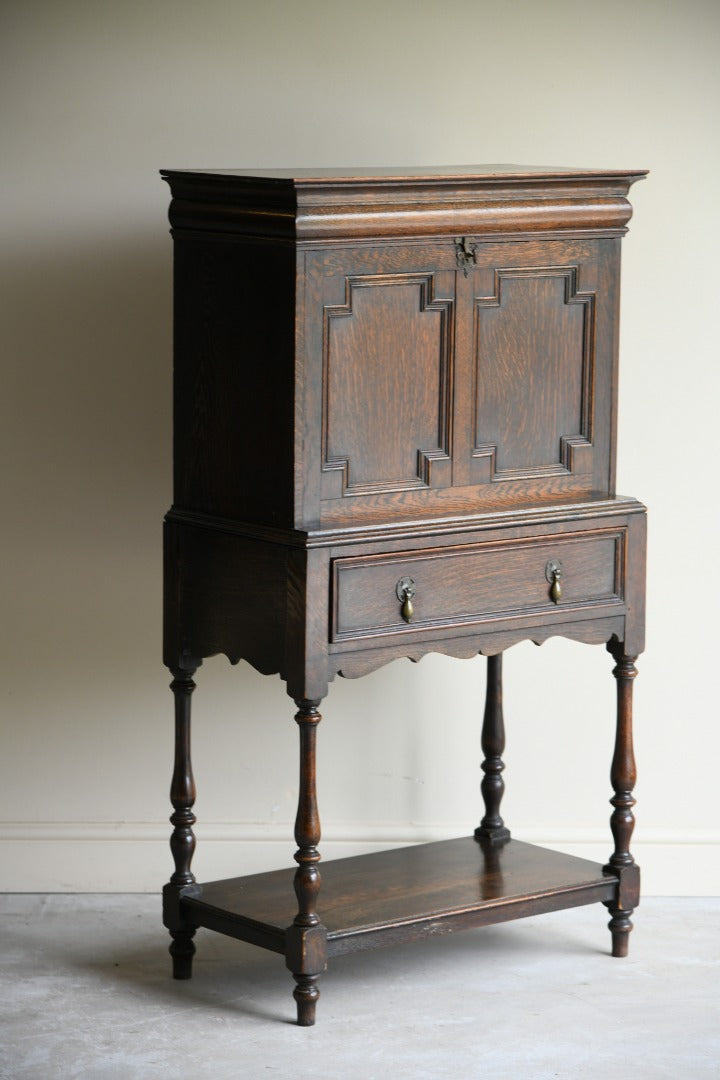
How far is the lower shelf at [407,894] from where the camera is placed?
405cm

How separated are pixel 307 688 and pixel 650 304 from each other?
60.5 inches

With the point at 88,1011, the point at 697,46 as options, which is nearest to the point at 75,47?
the point at 697,46

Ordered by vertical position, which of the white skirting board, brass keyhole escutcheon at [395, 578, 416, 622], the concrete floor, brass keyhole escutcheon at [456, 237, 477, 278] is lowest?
the concrete floor

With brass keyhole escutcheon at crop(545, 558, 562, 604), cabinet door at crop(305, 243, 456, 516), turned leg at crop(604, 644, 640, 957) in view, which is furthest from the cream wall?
cabinet door at crop(305, 243, 456, 516)

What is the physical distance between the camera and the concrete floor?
148 inches

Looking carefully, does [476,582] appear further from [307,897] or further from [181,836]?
[181,836]

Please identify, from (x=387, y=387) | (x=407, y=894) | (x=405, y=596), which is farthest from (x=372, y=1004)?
(x=387, y=387)

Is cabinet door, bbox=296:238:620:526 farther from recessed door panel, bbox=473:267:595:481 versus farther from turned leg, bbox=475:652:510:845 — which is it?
turned leg, bbox=475:652:510:845

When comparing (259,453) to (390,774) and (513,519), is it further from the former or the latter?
(390,774)

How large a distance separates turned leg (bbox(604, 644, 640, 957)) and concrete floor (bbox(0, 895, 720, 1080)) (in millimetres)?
87

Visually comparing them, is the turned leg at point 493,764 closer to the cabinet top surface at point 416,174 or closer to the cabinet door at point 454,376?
the cabinet door at point 454,376

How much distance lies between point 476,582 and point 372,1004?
0.93 metres

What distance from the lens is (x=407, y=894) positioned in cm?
425

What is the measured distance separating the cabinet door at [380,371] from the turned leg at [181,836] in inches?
26.0
